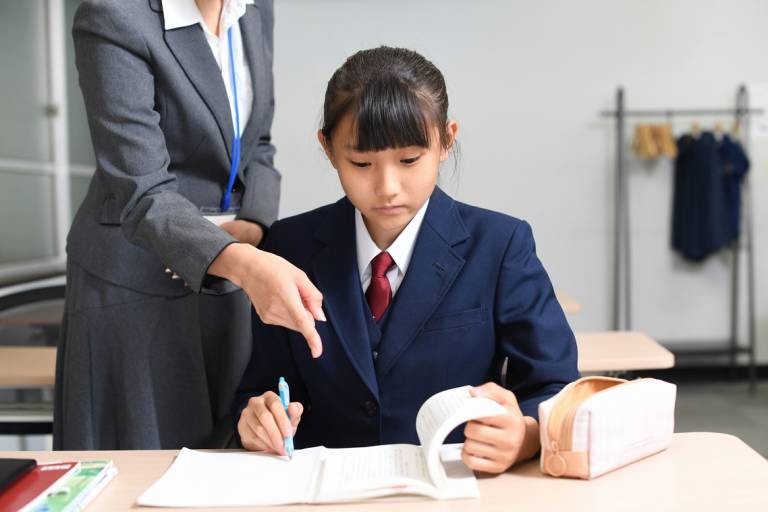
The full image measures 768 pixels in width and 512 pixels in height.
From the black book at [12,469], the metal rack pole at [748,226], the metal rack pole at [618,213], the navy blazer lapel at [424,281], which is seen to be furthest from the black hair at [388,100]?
the metal rack pole at [748,226]

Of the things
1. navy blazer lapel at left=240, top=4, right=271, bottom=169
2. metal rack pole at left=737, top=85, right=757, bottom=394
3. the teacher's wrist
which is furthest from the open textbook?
metal rack pole at left=737, top=85, right=757, bottom=394

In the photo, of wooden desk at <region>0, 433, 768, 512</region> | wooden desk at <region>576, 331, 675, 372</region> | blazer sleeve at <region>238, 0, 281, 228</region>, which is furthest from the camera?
wooden desk at <region>576, 331, 675, 372</region>

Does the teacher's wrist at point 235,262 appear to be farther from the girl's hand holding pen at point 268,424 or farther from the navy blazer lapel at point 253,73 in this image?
the navy blazer lapel at point 253,73

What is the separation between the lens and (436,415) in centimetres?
89

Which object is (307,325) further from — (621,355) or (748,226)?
(748,226)

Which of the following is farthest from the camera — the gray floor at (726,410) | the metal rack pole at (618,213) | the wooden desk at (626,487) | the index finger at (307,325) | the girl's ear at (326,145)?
the metal rack pole at (618,213)

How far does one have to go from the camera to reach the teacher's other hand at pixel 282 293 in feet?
3.07

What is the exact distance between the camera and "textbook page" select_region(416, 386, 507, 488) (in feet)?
2.82

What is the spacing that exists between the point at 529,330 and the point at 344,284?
Result: 1.02ft

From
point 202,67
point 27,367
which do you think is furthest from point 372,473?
point 27,367

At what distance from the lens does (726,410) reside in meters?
3.89

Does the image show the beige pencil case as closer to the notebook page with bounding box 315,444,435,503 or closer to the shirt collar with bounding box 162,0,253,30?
the notebook page with bounding box 315,444,435,503

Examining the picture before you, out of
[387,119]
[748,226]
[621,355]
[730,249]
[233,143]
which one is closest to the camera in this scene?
[387,119]

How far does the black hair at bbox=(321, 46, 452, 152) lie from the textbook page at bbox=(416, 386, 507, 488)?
40cm
